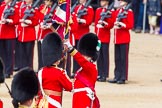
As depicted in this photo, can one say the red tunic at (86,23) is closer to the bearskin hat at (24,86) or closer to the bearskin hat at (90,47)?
the bearskin hat at (90,47)

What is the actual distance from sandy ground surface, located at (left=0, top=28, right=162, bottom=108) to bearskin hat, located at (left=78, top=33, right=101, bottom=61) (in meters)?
2.57

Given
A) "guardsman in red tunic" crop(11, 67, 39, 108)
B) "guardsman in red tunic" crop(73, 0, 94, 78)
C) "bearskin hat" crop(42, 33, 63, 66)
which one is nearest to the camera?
"guardsman in red tunic" crop(11, 67, 39, 108)

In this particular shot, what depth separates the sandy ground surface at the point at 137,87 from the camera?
11.4m

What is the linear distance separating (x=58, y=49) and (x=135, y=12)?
13.6 metres

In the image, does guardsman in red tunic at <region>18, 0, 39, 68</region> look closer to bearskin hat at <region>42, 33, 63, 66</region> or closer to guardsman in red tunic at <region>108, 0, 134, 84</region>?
guardsman in red tunic at <region>108, 0, 134, 84</region>

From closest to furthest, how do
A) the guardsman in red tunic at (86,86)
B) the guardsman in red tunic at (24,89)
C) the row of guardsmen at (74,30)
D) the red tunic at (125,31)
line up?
the guardsman in red tunic at (24,89)
the guardsman in red tunic at (86,86)
the red tunic at (125,31)
the row of guardsmen at (74,30)

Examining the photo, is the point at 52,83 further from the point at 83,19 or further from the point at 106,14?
the point at 83,19

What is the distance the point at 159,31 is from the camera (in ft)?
67.4

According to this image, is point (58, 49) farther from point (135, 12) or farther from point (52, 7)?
point (135, 12)

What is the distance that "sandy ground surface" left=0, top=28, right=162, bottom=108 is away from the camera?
11.4 meters

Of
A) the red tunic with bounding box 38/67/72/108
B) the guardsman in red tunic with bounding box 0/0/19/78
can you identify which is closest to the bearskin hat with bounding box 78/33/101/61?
the red tunic with bounding box 38/67/72/108

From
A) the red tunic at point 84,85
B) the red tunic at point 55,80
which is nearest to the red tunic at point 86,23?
the red tunic at point 84,85

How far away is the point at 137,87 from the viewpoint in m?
13.0

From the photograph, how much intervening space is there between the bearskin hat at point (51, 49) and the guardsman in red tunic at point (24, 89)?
1.05 m
